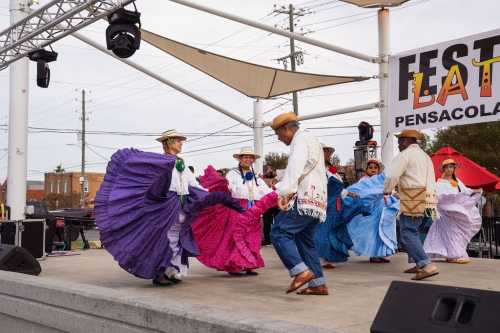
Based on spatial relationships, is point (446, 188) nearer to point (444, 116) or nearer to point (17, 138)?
point (444, 116)

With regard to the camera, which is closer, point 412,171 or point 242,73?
point 412,171

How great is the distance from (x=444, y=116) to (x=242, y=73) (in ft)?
17.4

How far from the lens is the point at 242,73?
1320 cm

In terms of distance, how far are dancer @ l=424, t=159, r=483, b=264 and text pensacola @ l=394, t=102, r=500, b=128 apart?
2.32 feet

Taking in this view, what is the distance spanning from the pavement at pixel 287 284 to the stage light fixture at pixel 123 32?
3235 mm

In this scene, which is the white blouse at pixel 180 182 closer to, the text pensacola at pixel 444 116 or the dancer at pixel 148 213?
the dancer at pixel 148 213

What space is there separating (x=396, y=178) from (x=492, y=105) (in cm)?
244

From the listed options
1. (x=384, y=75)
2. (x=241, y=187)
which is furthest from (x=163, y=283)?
(x=384, y=75)

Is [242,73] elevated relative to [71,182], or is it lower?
elevated

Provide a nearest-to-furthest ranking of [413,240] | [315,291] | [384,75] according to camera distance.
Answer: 1. [315,291]
2. [413,240]
3. [384,75]

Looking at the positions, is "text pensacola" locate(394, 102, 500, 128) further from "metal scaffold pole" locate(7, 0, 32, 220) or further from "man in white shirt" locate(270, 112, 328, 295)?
"metal scaffold pole" locate(7, 0, 32, 220)

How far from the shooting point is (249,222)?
273 inches

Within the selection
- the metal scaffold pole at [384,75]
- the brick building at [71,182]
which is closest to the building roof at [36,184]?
the brick building at [71,182]

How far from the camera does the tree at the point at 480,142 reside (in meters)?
24.2
